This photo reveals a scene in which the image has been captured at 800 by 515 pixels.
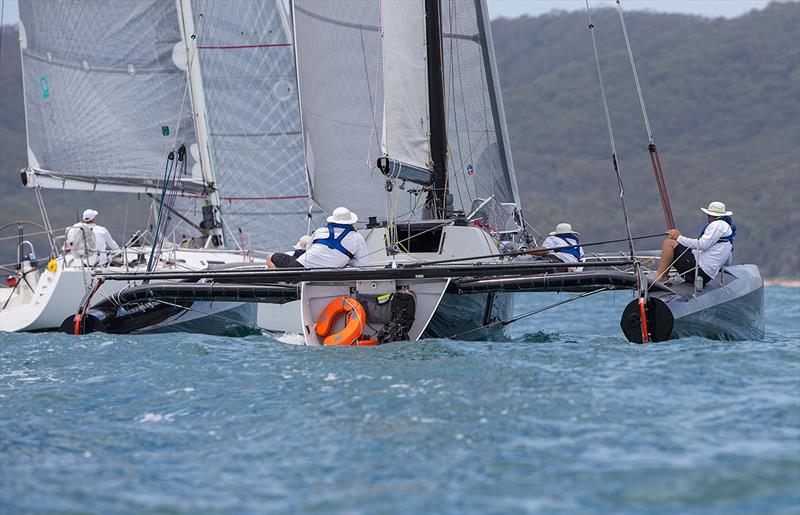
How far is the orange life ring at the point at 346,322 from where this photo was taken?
866 centimetres

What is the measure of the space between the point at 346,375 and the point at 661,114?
74.4 m

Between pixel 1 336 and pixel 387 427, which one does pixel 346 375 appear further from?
pixel 1 336

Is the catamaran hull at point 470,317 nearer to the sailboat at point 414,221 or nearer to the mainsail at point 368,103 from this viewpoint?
the sailboat at point 414,221

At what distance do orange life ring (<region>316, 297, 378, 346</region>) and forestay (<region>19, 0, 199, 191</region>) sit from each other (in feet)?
24.3

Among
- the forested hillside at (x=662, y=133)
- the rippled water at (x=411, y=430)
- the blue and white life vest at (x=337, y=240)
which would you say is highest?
the forested hillside at (x=662, y=133)

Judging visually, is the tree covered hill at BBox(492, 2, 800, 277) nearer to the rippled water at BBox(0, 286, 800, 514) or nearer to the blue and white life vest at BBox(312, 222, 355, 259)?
the blue and white life vest at BBox(312, 222, 355, 259)

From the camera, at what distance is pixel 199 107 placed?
51.5ft

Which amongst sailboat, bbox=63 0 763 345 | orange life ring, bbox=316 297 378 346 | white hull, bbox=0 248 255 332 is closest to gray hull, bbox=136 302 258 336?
sailboat, bbox=63 0 763 345

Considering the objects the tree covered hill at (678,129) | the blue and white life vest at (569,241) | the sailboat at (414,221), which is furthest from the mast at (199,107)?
the tree covered hill at (678,129)

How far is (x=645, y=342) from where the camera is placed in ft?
27.5

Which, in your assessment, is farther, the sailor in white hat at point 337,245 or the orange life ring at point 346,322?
the sailor in white hat at point 337,245

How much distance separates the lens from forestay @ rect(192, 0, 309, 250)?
1582 cm

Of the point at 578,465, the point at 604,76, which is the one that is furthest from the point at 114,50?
the point at 604,76

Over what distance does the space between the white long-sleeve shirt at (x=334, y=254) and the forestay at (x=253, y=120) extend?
237 inches
